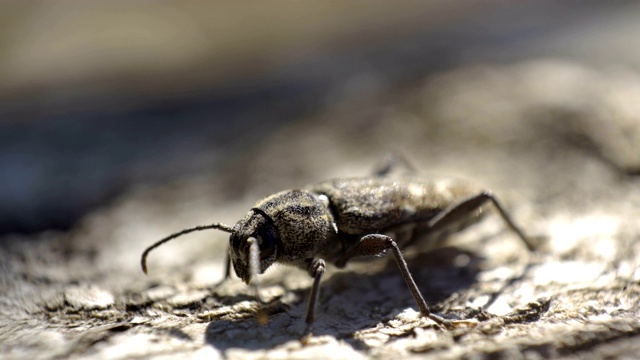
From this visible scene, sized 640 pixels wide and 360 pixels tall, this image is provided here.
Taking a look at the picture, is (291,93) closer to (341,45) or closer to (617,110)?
(341,45)

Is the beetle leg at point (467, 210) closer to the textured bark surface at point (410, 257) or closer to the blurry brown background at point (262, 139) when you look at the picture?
the textured bark surface at point (410, 257)

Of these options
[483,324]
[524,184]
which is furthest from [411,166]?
[483,324]

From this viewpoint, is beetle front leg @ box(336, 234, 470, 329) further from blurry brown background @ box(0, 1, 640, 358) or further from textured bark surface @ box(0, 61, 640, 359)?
blurry brown background @ box(0, 1, 640, 358)

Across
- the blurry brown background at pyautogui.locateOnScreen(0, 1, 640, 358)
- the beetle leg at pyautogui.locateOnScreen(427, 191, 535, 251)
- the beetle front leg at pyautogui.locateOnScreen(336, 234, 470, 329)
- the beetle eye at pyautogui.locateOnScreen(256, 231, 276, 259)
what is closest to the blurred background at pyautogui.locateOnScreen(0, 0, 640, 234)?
the blurry brown background at pyautogui.locateOnScreen(0, 1, 640, 358)

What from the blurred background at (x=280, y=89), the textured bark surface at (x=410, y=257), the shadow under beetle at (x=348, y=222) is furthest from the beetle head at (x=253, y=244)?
the blurred background at (x=280, y=89)

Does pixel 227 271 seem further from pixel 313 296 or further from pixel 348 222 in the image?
pixel 348 222

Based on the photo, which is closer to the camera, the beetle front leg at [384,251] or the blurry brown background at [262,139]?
the beetle front leg at [384,251]
